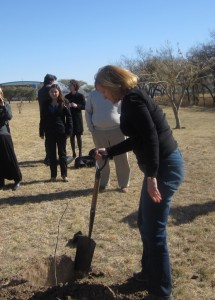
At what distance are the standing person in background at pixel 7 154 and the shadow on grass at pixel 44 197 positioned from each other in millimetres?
547

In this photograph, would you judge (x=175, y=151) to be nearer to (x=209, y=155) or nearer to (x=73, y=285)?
(x=73, y=285)

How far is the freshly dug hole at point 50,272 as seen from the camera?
142 inches

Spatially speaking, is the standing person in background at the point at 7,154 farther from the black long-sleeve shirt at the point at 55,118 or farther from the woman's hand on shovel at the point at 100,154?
the woman's hand on shovel at the point at 100,154

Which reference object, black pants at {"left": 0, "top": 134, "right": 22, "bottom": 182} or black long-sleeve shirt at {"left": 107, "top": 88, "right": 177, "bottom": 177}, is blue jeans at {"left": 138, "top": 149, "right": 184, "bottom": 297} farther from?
black pants at {"left": 0, "top": 134, "right": 22, "bottom": 182}

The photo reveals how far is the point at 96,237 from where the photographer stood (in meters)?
4.77

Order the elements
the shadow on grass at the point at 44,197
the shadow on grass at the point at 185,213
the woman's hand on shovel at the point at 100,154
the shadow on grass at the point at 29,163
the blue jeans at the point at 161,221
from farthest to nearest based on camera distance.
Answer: the shadow on grass at the point at 29,163 → the shadow on grass at the point at 44,197 → the shadow on grass at the point at 185,213 → the woman's hand on shovel at the point at 100,154 → the blue jeans at the point at 161,221

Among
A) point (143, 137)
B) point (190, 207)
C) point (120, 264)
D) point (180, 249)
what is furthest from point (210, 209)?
point (143, 137)

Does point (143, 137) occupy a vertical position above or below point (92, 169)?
above

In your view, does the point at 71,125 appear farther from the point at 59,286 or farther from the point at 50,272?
the point at 59,286

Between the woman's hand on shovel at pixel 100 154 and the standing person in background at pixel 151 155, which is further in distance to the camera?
the woman's hand on shovel at pixel 100 154

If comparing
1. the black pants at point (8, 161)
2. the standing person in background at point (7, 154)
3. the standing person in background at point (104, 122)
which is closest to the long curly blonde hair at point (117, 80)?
the standing person in background at point (104, 122)

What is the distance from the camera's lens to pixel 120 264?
158 inches

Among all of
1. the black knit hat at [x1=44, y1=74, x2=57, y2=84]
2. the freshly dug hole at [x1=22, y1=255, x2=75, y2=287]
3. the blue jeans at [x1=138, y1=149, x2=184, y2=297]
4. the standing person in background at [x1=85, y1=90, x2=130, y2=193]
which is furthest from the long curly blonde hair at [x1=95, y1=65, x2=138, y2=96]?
the black knit hat at [x1=44, y1=74, x2=57, y2=84]

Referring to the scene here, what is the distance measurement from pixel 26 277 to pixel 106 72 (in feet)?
6.21
